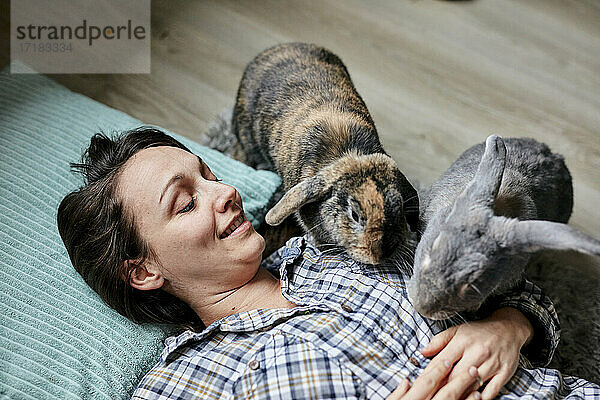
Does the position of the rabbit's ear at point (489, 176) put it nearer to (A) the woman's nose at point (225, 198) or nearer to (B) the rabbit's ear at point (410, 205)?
(B) the rabbit's ear at point (410, 205)

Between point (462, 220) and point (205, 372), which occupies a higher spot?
point (462, 220)

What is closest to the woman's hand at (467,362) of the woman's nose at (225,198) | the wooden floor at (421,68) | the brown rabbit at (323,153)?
the brown rabbit at (323,153)

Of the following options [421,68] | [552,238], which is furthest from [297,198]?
[421,68]

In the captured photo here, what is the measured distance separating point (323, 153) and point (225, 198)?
432 millimetres

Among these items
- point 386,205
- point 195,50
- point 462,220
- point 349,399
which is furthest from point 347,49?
point 349,399

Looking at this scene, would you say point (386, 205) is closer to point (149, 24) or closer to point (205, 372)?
point (205, 372)

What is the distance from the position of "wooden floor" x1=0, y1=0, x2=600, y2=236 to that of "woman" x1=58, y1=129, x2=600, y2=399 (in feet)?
3.16

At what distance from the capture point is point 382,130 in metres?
2.61

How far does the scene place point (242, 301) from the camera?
1669 mm

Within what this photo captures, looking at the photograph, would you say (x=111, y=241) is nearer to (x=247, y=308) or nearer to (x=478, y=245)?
(x=247, y=308)

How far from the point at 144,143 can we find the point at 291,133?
0.51 metres

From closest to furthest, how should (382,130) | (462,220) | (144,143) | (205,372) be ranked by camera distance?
(462,220) → (205,372) → (144,143) → (382,130)

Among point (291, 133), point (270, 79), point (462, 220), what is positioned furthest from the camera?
point (270, 79)

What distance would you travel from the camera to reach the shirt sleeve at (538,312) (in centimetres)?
162
